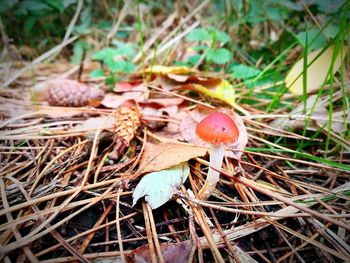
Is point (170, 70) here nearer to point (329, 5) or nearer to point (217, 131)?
point (217, 131)

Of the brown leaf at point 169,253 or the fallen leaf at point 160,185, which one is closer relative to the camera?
the brown leaf at point 169,253

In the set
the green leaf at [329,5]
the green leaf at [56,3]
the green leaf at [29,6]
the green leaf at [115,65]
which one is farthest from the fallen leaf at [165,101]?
the green leaf at [29,6]

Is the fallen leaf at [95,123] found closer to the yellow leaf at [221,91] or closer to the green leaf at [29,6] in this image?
the yellow leaf at [221,91]

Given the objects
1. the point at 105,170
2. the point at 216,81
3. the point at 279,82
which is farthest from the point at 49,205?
the point at 279,82

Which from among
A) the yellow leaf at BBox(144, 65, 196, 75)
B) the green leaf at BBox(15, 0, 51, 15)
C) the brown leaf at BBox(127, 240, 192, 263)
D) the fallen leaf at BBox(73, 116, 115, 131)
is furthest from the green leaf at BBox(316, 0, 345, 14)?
the green leaf at BBox(15, 0, 51, 15)

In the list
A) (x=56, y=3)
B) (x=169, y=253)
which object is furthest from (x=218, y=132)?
(x=56, y=3)
